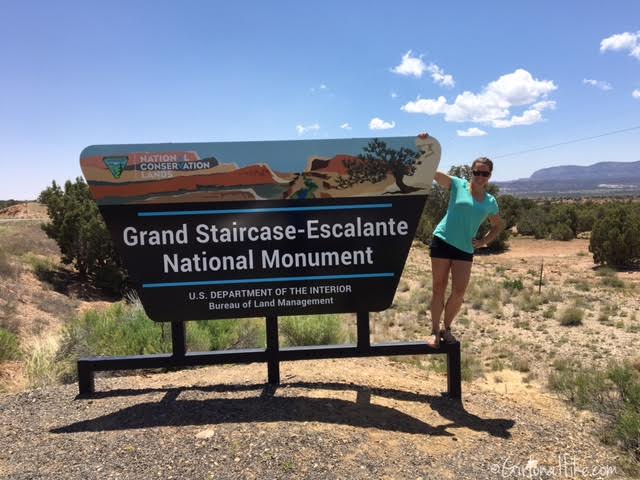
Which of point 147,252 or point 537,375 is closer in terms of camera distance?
point 147,252

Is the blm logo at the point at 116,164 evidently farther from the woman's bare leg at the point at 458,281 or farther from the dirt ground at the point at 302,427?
the woman's bare leg at the point at 458,281

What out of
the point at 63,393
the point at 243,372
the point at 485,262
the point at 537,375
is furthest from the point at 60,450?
the point at 485,262

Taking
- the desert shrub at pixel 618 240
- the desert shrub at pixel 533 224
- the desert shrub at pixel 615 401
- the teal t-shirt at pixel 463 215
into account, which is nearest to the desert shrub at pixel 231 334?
the teal t-shirt at pixel 463 215

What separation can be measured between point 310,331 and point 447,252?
344cm

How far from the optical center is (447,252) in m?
4.47

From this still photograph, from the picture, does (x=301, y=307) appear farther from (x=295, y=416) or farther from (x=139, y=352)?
(x=139, y=352)

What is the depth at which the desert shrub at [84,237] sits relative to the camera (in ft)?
64.0

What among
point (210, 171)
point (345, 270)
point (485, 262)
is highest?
point (210, 171)

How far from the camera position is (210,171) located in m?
4.38

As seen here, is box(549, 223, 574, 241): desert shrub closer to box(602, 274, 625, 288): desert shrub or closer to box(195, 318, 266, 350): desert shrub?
box(602, 274, 625, 288): desert shrub

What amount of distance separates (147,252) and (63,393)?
1.68m

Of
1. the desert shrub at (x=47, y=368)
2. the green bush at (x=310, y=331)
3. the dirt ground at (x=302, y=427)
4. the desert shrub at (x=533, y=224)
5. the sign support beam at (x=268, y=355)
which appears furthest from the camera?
the desert shrub at (x=533, y=224)

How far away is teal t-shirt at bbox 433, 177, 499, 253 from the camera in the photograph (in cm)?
436

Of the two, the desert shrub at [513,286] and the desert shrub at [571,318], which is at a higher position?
the desert shrub at [571,318]
